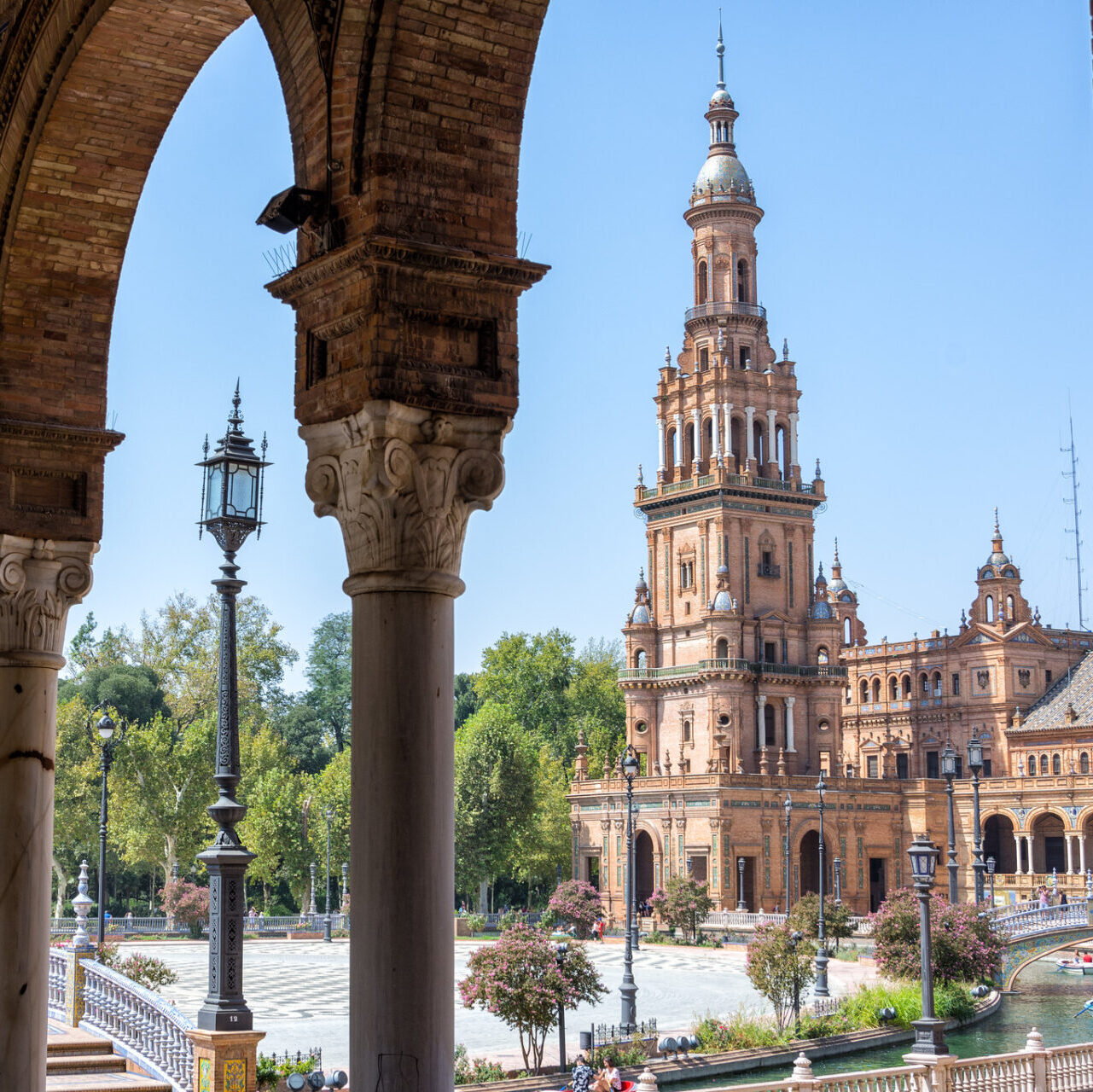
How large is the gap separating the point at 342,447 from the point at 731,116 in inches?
2651

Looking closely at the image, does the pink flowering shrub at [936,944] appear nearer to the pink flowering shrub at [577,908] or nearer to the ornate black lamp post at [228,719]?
the pink flowering shrub at [577,908]

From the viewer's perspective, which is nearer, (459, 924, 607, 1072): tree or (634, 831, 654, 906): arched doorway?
(459, 924, 607, 1072): tree

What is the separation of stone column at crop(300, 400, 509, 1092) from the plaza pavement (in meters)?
14.4

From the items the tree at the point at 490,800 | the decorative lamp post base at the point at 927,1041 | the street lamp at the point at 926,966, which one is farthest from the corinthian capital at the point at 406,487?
the tree at the point at 490,800

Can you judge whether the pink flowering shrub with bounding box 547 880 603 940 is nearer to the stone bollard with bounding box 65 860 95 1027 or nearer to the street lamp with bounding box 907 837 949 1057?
the street lamp with bounding box 907 837 949 1057

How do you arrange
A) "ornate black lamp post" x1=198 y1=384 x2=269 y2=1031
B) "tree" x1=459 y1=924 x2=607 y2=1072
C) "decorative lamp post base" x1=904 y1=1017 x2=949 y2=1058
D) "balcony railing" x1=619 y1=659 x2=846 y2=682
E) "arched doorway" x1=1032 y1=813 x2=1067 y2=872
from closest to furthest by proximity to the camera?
"ornate black lamp post" x1=198 y1=384 x2=269 y2=1031 → "decorative lamp post base" x1=904 y1=1017 x2=949 y2=1058 → "tree" x1=459 y1=924 x2=607 y2=1072 → "balcony railing" x1=619 y1=659 x2=846 y2=682 → "arched doorway" x1=1032 y1=813 x2=1067 y2=872

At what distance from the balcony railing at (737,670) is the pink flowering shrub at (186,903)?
23.0 meters

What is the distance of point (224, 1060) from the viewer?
1356 centimetres

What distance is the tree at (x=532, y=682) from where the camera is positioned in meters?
81.8

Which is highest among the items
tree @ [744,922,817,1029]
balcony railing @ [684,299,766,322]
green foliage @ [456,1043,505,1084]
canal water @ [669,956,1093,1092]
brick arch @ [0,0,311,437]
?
balcony railing @ [684,299,766,322]

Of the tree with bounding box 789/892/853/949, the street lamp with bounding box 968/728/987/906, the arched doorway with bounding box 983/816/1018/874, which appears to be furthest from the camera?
the arched doorway with bounding box 983/816/1018/874

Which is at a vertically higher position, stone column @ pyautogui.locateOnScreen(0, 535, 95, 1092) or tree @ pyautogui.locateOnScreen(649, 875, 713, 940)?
stone column @ pyautogui.locateOnScreen(0, 535, 95, 1092)

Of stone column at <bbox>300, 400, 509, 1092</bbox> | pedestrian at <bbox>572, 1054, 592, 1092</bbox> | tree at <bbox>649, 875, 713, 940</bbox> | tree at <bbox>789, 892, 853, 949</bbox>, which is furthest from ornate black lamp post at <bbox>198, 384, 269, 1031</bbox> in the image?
tree at <bbox>649, 875, 713, 940</bbox>

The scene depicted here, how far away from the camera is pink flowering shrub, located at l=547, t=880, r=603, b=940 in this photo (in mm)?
49844
